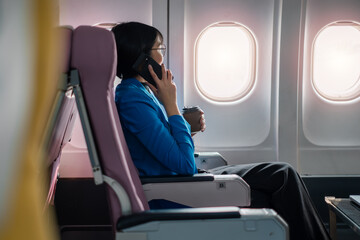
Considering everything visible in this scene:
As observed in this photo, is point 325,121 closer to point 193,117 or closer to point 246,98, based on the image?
point 246,98

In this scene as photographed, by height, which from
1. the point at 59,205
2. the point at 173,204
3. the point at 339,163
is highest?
the point at 173,204

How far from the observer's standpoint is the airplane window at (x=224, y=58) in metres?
2.92

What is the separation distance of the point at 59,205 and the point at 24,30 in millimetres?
2608

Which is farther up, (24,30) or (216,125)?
(24,30)

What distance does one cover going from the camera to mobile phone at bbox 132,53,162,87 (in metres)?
1.67

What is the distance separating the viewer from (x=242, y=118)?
2992 mm

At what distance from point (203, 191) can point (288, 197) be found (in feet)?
1.68

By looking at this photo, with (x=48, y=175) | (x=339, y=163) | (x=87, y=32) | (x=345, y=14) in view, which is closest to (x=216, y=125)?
(x=339, y=163)

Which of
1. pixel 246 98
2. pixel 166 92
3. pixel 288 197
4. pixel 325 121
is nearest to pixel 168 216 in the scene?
pixel 166 92

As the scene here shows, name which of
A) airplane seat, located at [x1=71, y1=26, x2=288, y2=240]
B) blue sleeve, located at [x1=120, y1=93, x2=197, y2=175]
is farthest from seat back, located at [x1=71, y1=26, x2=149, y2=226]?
blue sleeve, located at [x1=120, y1=93, x2=197, y2=175]

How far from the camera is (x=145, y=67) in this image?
1675mm

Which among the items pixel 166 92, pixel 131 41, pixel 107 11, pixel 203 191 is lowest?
pixel 203 191

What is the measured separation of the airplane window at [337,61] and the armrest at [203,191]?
1669 mm

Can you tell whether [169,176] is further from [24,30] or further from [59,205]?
[59,205]
